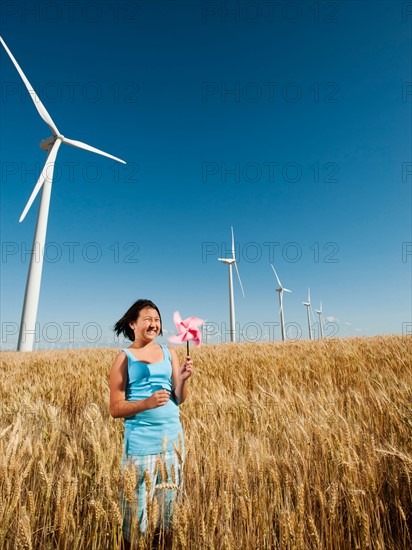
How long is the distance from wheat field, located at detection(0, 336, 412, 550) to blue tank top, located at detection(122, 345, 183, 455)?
0.61 ft

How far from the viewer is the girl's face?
8.65 ft

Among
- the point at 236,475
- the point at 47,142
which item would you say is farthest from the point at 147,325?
the point at 47,142

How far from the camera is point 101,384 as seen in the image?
581 cm

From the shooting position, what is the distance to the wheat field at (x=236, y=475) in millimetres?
1838

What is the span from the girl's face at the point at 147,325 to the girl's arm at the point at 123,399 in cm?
22

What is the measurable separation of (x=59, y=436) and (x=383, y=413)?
3.32 metres

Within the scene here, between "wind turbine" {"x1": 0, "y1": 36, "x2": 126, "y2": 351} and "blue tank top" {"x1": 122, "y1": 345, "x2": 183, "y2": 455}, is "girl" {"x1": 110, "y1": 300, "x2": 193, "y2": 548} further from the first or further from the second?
"wind turbine" {"x1": 0, "y1": 36, "x2": 126, "y2": 351}

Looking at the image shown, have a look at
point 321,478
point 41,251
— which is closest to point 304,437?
point 321,478

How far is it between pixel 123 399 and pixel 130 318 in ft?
2.25

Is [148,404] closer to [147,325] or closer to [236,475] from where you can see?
[147,325]

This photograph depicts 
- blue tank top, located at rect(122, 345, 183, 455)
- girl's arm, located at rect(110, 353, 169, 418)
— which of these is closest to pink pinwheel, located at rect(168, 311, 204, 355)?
girl's arm, located at rect(110, 353, 169, 418)

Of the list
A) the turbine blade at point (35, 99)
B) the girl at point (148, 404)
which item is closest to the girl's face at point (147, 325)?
the girl at point (148, 404)

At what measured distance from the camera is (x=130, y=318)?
285cm

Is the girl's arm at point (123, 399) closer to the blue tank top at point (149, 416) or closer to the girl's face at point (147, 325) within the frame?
the blue tank top at point (149, 416)
